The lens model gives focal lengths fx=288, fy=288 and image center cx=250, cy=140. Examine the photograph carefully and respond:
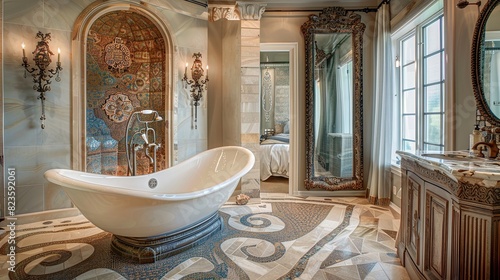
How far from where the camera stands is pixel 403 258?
2121mm

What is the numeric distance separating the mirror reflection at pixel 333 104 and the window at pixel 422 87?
68 centimetres

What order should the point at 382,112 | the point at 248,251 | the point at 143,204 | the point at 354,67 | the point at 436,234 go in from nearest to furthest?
the point at 436,234 → the point at 143,204 → the point at 248,251 → the point at 382,112 → the point at 354,67

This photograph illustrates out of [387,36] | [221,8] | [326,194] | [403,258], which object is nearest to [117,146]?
[221,8]

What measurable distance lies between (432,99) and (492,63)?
1058 millimetres

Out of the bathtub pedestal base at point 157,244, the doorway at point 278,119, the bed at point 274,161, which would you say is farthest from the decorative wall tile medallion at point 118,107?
the bed at point 274,161

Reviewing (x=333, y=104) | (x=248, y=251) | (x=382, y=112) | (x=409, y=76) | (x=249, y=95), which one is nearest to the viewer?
(x=248, y=251)

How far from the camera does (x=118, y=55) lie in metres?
3.56

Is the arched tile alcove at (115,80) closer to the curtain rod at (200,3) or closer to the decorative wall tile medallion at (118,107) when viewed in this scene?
the decorative wall tile medallion at (118,107)

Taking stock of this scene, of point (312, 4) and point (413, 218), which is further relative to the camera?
point (312, 4)

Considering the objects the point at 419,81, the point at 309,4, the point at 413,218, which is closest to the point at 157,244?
the point at 413,218

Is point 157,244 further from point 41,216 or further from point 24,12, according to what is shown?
point 24,12

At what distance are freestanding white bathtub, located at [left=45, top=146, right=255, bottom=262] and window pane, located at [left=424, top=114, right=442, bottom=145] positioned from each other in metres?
1.85

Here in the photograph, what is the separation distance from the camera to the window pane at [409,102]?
3.33m

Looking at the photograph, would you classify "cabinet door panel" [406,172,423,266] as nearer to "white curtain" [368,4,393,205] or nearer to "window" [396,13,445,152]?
"window" [396,13,445,152]
